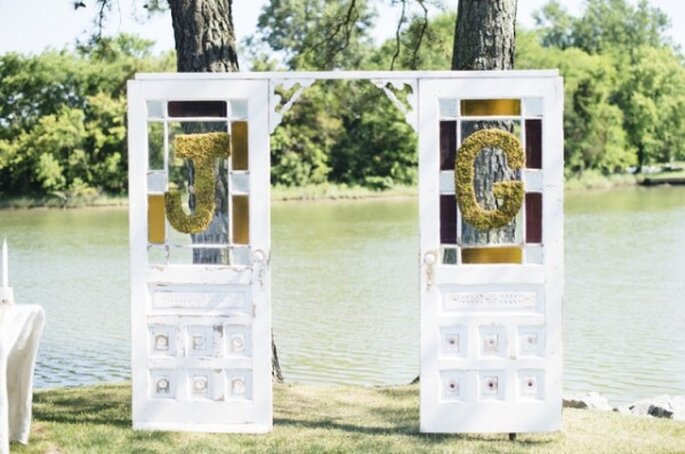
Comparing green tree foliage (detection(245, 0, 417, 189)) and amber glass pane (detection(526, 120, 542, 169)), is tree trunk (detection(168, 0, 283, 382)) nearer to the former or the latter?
amber glass pane (detection(526, 120, 542, 169))

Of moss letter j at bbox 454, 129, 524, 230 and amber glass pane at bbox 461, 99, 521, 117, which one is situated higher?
amber glass pane at bbox 461, 99, 521, 117

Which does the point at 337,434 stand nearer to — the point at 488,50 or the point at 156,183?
the point at 156,183

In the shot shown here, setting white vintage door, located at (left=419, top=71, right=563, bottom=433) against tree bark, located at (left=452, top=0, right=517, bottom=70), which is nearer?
white vintage door, located at (left=419, top=71, right=563, bottom=433)

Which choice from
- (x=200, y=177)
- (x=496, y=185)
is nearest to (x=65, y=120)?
(x=200, y=177)

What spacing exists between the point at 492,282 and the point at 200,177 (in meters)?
1.80

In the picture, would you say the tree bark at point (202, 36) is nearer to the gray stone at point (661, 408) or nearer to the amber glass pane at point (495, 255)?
the amber glass pane at point (495, 255)

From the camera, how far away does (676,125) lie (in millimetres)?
60531

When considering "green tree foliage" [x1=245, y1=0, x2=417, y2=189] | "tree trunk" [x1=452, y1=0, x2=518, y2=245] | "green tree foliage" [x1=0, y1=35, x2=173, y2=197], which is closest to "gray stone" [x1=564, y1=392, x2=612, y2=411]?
"tree trunk" [x1=452, y1=0, x2=518, y2=245]

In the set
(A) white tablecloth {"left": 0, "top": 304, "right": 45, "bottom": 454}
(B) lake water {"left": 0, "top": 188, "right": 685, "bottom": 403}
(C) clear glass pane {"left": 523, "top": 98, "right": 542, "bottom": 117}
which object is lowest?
(B) lake water {"left": 0, "top": 188, "right": 685, "bottom": 403}

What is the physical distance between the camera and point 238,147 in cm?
650

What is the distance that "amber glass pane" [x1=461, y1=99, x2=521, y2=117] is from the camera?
640 centimetres

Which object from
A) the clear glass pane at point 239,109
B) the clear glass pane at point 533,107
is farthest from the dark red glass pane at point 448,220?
the clear glass pane at point 239,109

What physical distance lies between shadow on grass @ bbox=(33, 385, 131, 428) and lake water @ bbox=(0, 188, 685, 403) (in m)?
3.22

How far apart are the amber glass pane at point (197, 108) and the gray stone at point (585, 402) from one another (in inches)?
137
